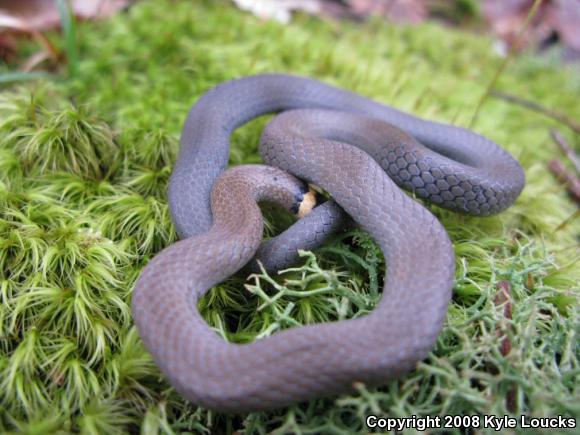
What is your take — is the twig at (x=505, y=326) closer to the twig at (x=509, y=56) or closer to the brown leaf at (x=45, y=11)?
the twig at (x=509, y=56)

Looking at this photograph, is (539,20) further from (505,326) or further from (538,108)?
(505,326)

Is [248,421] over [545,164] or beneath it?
beneath

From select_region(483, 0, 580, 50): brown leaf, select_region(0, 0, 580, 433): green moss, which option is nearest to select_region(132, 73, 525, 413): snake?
select_region(0, 0, 580, 433): green moss

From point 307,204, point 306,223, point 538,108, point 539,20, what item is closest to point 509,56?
point 538,108

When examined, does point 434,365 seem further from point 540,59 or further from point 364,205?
point 540,59

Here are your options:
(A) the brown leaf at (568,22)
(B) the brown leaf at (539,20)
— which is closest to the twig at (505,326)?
(B) the brown leaf at (539,20)

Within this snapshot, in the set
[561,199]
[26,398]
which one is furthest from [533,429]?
[561,199]

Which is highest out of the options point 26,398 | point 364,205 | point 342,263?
point 364,205
